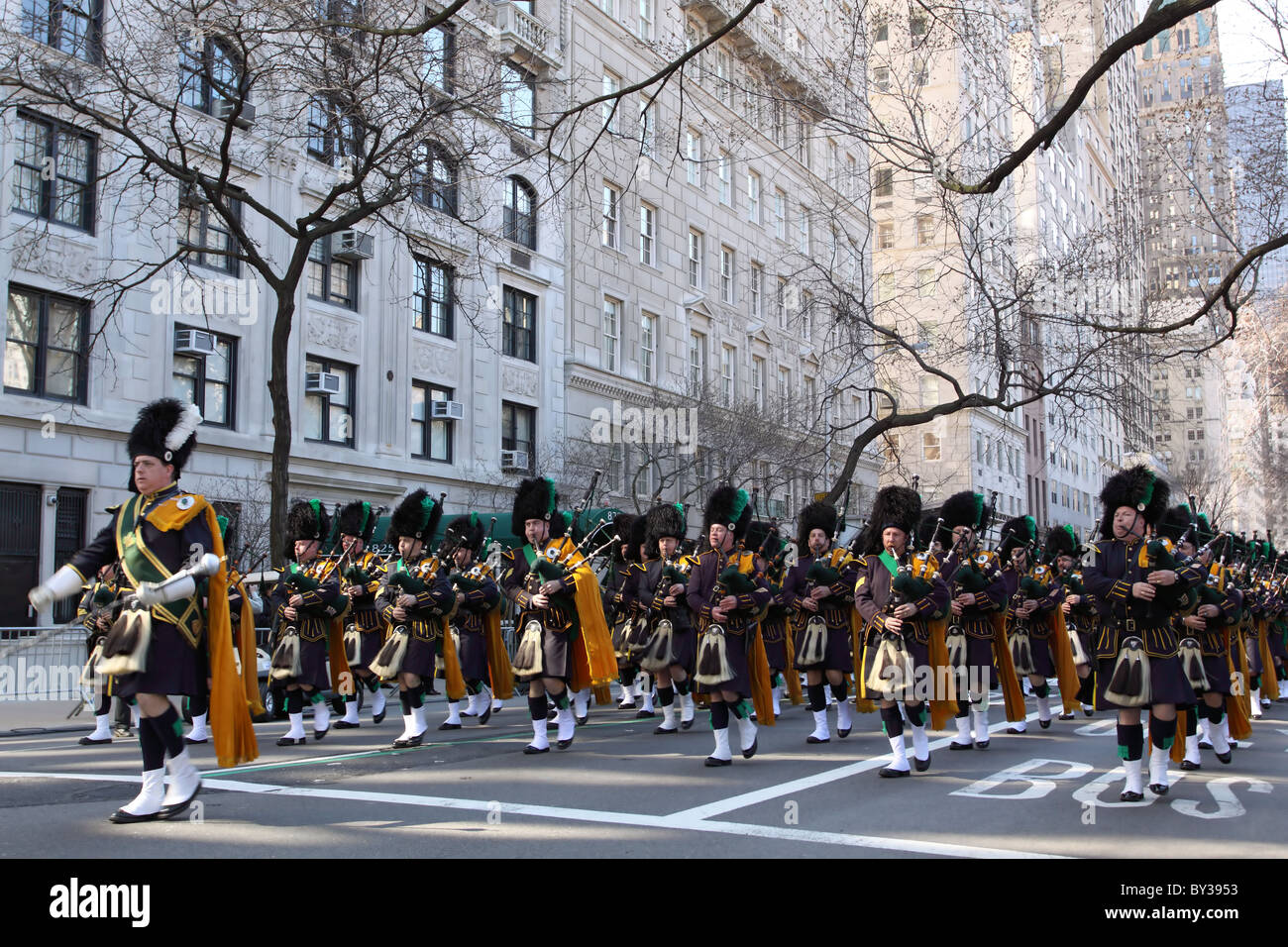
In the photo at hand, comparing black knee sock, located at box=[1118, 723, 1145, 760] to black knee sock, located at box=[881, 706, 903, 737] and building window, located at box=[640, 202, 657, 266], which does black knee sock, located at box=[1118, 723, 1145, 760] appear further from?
building window, located at box=[640, 202, 657, 266]

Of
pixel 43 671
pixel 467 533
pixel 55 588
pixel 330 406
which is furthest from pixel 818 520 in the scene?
pixel 330 406

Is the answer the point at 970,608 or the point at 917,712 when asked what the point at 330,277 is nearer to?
the point at 970,608

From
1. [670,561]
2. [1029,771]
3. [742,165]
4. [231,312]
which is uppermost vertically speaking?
[742,165]

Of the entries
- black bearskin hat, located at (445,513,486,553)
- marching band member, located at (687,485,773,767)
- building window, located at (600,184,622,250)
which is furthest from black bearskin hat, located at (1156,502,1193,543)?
building window, located at (600,184,622,250)

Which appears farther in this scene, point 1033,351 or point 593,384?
point 593,384

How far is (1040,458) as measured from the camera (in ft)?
231

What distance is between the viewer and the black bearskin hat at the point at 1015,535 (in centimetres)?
1402

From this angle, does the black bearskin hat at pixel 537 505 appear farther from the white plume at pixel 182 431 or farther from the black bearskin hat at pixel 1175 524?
the black bearskin hat at pixel 1175 524

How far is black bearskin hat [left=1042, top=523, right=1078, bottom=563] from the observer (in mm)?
15961

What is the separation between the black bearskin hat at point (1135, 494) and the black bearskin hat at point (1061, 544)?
6.65 m

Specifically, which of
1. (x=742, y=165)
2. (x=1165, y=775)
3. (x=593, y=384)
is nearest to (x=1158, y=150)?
(x=1165, y=775)
